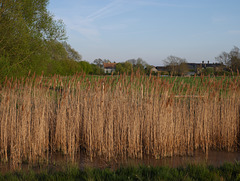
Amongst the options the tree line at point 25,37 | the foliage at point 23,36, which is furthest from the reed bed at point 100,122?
the foliage at point 23,36

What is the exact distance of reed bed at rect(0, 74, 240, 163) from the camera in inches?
188

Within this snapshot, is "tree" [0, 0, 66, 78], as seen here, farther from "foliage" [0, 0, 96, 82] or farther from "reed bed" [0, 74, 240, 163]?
"reed bed" [0, 74, 240, 163]

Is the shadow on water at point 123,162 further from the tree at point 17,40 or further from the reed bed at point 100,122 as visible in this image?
the tree at point 17,40

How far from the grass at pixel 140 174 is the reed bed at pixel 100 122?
90 cm

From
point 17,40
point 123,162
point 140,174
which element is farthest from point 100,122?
point 17,40

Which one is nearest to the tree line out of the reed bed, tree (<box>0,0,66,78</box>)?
tree (<box>0,0,66,78</box>)

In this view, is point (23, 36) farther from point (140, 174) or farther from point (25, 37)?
point (140, 174)

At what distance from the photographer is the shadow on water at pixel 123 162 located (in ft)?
14.4

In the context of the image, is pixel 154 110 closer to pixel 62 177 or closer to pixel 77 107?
pixel 77 107

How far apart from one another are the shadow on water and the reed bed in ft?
0.46

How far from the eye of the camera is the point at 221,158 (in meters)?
5.18

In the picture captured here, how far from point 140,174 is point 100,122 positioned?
154 cm

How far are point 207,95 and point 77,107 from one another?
2.97 metres

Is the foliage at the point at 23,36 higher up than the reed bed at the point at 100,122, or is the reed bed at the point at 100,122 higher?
the foliage at the point at 23,36
